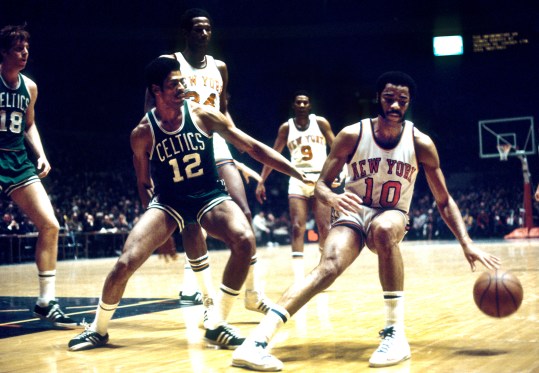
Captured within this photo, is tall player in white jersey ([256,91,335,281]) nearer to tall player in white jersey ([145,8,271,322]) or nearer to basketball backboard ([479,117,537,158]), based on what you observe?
tall player in white jersey ([145,8,271,322])

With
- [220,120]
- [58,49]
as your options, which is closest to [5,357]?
[220,120]

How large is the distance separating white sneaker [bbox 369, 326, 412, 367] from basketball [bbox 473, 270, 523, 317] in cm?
55

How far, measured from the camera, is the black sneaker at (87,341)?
4173 mm

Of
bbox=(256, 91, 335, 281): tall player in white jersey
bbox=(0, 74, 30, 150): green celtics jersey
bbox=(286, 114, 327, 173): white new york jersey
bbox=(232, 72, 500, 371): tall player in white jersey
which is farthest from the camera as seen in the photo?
bbox=(286, 114, 327, 173): white new york jersey

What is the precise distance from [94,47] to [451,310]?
1920cm

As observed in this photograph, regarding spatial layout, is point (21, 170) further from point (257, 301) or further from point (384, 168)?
point (384, 168)

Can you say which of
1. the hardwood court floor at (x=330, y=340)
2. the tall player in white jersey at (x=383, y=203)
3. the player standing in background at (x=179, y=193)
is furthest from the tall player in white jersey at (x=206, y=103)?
the tall player in white jersey at (x=383, y=203)

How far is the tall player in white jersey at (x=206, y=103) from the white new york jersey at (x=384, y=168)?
133 cm

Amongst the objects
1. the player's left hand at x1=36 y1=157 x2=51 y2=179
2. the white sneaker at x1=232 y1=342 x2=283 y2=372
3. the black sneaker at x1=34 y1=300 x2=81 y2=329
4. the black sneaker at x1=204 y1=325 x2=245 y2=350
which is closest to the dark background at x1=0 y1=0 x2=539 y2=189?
the player's left hand at x1=36 y1=157 x2=51 y2=179

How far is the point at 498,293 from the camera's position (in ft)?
12.6

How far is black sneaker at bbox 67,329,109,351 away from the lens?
4.17m

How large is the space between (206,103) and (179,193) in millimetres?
1477

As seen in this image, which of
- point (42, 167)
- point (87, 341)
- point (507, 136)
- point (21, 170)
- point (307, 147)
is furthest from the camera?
point (507, 136)

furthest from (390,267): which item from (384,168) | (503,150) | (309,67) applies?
(309,67)
